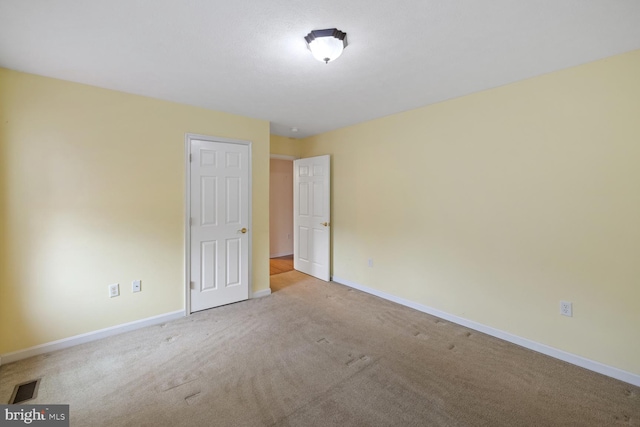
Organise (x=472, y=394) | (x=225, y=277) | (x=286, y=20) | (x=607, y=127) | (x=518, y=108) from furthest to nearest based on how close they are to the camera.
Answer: (x=225, y=277)
(x=518, y=108)
(x=607, y=127)
(x=472, y=394)
(x=286, y=20)

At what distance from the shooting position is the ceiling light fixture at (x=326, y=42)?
175 cm

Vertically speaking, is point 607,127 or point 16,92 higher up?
point 16,92

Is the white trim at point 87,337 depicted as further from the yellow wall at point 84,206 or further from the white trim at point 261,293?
the white trim at point 261,293

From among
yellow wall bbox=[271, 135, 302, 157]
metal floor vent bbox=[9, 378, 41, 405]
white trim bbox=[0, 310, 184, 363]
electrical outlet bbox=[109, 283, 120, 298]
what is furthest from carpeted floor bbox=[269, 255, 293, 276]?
metal floor vent bbox=[9, 378, 41, 405]

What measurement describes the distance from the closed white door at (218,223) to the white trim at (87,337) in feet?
1.04

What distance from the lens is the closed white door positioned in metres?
3.22

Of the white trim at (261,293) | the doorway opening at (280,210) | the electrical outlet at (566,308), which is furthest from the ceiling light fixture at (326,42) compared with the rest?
the doorway opening at (280,210)

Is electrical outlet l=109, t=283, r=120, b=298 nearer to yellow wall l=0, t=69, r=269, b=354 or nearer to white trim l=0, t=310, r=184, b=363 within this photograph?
yellow wall l=0, t=69, r=269, b=354

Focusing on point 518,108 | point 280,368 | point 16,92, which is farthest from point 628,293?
point 16,92

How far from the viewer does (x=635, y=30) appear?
175 centimetres

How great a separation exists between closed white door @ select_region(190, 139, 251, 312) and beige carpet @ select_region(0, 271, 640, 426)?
517 millimetres

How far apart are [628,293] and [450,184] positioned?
63.5 inches

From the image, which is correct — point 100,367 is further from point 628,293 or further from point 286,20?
point 628,293

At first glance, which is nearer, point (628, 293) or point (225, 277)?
point (628, 293)
